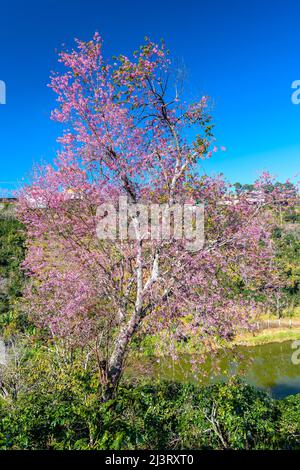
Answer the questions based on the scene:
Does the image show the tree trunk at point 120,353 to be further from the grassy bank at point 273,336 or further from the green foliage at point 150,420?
the grassy bank at point 273,336

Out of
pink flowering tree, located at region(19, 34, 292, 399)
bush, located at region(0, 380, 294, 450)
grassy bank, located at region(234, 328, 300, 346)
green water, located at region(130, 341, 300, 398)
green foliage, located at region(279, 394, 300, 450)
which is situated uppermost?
pink flowering tree, located at region(19, 34, 292, 399)

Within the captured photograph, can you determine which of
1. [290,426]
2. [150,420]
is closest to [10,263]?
[150,420]

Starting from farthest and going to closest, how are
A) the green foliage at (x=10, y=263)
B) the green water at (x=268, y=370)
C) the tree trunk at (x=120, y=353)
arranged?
the green foliage at (x=10, y=263)
the green water at (x=268, y=370)
the tree trunk at (x=120, y=353)

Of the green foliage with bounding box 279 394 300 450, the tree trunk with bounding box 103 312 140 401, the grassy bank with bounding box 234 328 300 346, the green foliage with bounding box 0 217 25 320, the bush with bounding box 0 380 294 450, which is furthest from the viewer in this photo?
the green foliage with bounding box 0 217 25 320

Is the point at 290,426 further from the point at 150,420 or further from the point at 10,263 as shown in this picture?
the point at 10,263

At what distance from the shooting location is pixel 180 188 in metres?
7.45

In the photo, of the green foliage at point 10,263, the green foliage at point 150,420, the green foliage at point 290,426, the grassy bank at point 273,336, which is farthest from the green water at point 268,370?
the green foliage at point 10,263

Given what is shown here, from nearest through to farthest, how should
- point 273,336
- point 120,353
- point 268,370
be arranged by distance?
point 120,353
point 268,370
point 273,336

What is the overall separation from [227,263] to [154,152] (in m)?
2.92

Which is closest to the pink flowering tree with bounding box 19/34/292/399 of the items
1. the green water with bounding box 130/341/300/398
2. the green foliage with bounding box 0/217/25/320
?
the green water with bounding box 130/341/300/398

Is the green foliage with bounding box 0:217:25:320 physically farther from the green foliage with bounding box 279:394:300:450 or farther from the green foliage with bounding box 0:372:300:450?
the green foliage with bounding box 279:394:300:450
